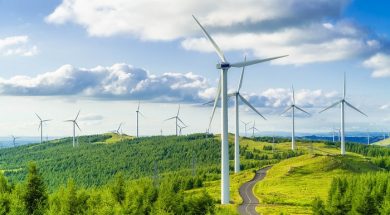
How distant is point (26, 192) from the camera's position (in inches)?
4193

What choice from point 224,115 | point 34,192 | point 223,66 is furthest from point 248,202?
point 34,192

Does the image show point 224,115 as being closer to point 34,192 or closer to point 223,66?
point 223,66

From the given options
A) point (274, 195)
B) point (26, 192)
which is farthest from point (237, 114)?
point (26, 192)

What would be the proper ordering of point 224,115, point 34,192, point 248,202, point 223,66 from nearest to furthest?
1. point 34,192
2. point 224,115
3. point 223,66
4. point 248,202

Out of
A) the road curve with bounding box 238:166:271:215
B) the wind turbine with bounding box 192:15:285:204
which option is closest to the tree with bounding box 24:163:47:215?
the wind turbine with bounding box 192:15:285:204

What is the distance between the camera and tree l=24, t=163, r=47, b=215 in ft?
349

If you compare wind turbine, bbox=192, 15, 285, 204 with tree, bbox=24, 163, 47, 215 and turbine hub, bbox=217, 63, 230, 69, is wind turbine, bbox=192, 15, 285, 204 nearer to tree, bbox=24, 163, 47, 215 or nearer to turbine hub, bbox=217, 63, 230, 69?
turbine hub, bbox=217, 63, 230, 69

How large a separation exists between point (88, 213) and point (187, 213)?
2297 cm

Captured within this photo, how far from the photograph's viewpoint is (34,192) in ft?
351

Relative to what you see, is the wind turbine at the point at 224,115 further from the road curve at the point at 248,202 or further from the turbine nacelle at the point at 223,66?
the road curve at the point at 248,202

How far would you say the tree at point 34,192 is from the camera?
349 feet

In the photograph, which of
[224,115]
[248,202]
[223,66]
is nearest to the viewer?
[224,115]

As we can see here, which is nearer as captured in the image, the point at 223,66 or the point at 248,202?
the point at 223,66

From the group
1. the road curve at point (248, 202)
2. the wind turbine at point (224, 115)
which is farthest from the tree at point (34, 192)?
the road curve at point (248, 202)
